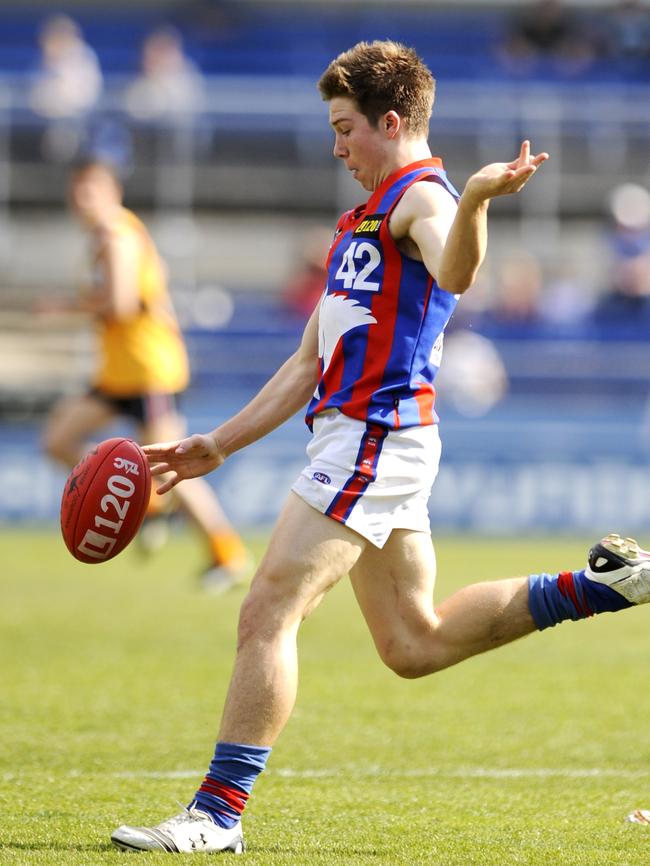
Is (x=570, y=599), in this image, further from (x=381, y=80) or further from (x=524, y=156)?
(x=381, y=80)

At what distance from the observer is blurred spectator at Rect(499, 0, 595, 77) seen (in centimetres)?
2206

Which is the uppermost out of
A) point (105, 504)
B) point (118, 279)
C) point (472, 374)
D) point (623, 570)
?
point (118, 279)

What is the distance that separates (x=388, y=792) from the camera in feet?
16.1

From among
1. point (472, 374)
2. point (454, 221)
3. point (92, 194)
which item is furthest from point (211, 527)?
point (454, 221)

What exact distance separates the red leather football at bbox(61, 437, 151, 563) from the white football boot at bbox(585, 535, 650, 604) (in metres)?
1.35

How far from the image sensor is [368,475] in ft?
13.8

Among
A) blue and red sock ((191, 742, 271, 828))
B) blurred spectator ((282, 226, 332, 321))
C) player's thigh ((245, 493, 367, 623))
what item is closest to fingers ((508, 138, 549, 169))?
player's thigh ((245, 493, 367, 623))

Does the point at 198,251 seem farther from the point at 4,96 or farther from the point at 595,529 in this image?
the point at 595,529

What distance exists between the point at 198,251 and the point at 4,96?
352 cm

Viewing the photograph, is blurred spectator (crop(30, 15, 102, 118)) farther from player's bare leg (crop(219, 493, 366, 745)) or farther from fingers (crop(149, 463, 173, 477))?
player's bare leg (crop(219, 493, 366, 745))

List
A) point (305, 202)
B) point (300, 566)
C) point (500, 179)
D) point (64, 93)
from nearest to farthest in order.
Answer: point (500, 179) < point (300, 566) < point (64, 93) < point (305, 202)

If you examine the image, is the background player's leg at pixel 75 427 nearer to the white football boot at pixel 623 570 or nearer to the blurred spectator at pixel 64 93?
the white football boot at pixel 623 570

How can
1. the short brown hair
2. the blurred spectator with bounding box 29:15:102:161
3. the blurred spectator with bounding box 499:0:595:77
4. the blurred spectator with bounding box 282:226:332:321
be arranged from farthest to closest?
1. the blurred spectator with bounding box 499:0:595:77
2. the blurred spectator with bounding box 29:15:102:161
3. the blurred spectator with bounding box 282:226:332:321
4. the short brown hair

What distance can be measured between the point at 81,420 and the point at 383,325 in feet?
20.1
